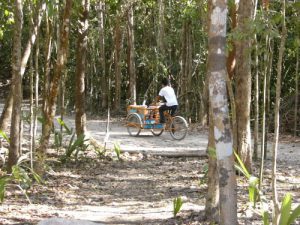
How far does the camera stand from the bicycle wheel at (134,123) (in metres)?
16.2

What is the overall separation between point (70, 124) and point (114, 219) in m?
14.1

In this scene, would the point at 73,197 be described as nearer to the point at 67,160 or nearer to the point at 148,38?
the point at 67,160

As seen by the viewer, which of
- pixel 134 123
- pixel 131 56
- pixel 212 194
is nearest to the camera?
pixel 212 194

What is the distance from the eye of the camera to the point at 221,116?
466 centimetres

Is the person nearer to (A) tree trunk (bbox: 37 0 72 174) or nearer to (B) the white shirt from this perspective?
(B) the white shirt

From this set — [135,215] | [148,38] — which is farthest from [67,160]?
[148,38]

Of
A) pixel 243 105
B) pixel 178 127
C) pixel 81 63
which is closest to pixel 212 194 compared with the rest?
pixel 243 105

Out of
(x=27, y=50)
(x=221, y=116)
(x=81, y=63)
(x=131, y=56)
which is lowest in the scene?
(x=221, y=116)

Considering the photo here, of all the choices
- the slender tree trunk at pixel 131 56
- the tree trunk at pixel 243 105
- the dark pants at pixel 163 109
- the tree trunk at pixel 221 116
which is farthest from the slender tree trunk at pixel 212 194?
the slender tree trunk at pixel 131 56

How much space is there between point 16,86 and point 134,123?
7.63 metres

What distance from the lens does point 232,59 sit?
10.8m

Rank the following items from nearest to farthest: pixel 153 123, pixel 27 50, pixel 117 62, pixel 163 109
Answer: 1. pixel 27 50
2. pixel 163 109
3. pixel 153 123
4. pixel 117 62

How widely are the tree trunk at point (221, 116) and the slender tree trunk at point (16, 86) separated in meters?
4.98

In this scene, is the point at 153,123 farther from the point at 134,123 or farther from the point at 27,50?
the point at 27,50
